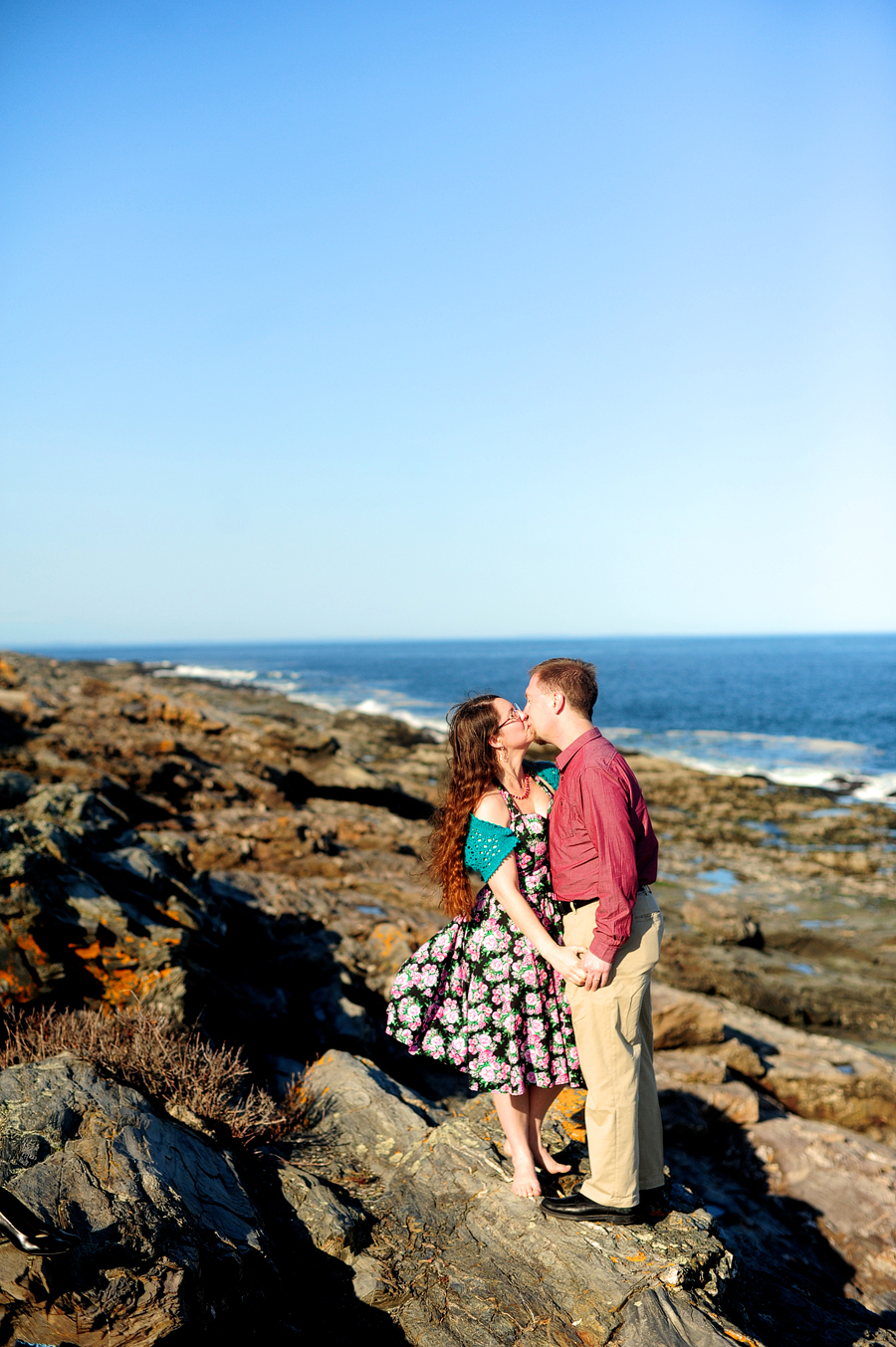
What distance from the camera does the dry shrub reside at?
13.8 feet

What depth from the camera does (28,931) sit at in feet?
16.6

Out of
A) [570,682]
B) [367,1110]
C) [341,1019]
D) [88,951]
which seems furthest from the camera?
[341,1019]

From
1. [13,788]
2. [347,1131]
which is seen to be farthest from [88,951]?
[13,788]

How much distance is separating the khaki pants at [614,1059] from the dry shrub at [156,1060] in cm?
187

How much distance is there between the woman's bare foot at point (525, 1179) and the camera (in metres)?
3.80

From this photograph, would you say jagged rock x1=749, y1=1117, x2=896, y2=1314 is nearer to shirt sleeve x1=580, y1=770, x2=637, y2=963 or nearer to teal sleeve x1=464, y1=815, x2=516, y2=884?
shirt sleeve x1=580, y1=770, x2=637, y2=963

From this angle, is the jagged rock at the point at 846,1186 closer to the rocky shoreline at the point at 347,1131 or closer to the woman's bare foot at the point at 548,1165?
the rocky shoreline at the point at 347,1131

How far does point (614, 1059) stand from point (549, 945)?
58cm

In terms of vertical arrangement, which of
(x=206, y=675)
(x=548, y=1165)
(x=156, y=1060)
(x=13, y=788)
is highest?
(x=13, y=788)

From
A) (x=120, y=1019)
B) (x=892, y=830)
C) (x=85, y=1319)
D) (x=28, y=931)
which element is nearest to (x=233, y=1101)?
(x=120, y=1019)

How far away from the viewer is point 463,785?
12.7ft

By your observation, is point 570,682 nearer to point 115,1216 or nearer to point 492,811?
point 492,811

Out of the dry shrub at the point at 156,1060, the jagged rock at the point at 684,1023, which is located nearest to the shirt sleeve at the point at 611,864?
the dry shrub at the point at 156,1060

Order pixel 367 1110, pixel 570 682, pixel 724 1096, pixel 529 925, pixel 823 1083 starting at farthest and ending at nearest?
pixel 823 1083 → pixel 724 1096 → pixel 367 1110 → pixel 570 682 → pixel 529 925
